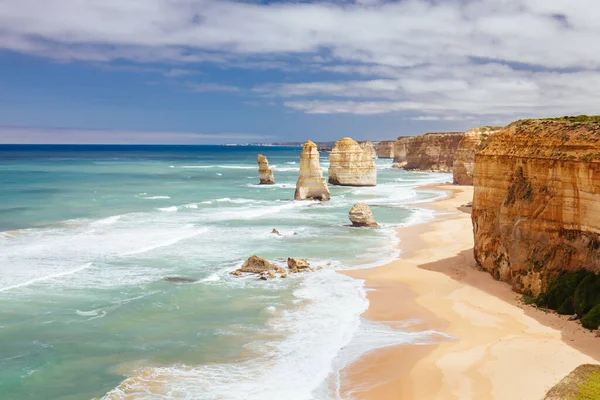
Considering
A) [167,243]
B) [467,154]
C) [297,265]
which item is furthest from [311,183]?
[297,265]

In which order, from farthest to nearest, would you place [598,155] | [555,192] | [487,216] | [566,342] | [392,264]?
[392,264], [487,216], [555,192], [598,155], [566,342]

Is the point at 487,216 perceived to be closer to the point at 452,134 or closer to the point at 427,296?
the point at 427,296

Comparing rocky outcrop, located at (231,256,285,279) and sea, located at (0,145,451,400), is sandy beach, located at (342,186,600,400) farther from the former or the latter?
rocky outcrop, located at (231,256,285,279)

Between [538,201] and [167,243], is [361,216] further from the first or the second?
[538,201]

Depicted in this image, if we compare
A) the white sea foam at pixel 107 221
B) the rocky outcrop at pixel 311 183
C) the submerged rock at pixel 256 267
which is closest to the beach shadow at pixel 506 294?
the submerged rock at pixel 256 267

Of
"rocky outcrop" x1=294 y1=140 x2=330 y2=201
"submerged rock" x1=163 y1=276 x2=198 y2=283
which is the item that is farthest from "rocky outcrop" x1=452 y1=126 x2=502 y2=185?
"submerged rock" x1=163 y1=276 x2=198 y2=283

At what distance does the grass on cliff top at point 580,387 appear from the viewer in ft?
31.3

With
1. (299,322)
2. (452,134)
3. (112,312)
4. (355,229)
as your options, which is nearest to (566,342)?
(299,322)

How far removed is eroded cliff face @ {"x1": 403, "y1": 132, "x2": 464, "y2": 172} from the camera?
95625 mm

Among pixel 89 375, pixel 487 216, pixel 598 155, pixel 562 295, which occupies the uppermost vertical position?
pixel 598 155

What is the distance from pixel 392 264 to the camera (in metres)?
25.2

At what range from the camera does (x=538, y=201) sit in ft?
61.2

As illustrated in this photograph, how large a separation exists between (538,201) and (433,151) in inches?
3271

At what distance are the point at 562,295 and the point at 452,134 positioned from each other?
80.6 meters
